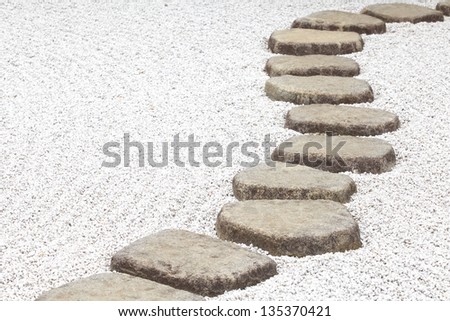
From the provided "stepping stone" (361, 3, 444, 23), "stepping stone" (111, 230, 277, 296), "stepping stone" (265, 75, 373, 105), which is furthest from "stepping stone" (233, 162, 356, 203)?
"stepping stone" (361, 3, 444, 23)

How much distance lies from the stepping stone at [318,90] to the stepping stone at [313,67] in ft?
0.34

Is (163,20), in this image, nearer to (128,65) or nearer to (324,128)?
(128,65)

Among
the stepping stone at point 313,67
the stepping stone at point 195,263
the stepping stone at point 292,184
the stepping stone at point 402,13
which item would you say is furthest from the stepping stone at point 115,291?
the stepping stone at point 402,13

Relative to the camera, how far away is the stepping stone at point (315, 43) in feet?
11.8

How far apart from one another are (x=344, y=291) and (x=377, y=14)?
2.60 meters

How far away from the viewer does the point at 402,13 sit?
420 centimetres

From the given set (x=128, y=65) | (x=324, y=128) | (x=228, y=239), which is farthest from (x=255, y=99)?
(x=228, y=239)

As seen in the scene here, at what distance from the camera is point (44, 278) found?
1.92 metres

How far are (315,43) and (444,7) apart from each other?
1125 mm

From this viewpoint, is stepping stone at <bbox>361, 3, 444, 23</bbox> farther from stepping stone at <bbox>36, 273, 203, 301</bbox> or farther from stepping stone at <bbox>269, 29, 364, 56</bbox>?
stepping stone at <bbox>36, 273, 203, 301</bbox>

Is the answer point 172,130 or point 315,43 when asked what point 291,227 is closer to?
point 172,130

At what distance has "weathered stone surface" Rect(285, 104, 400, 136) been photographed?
2729 mm

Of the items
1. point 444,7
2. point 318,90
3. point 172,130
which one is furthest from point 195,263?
point 444,7

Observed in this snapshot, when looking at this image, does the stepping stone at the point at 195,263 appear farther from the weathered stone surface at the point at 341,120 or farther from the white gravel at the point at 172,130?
the weathered stone surface at the point at 341,120
